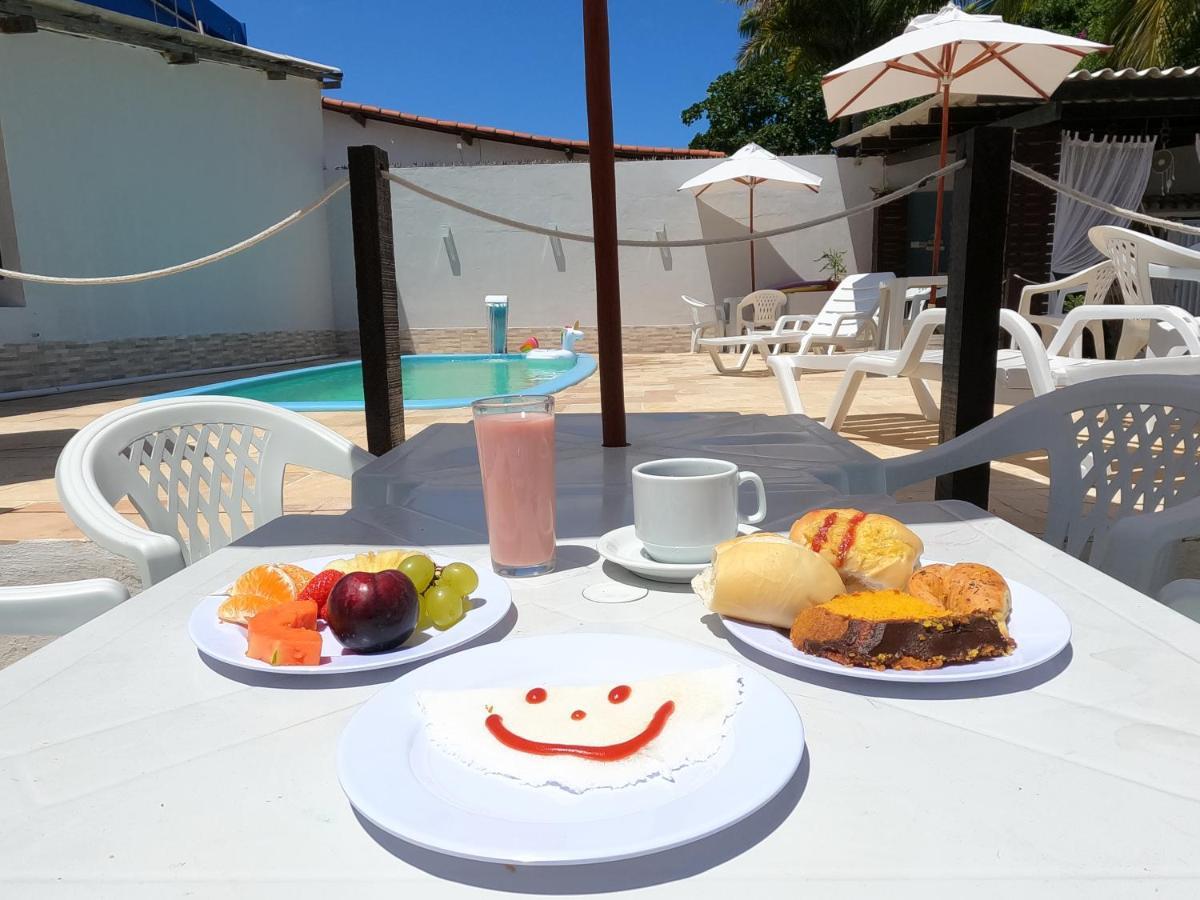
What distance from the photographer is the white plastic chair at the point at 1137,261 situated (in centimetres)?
342

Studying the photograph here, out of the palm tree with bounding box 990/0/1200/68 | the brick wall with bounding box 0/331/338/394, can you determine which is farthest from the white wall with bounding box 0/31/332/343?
the palm tree with bounding box 990/0/1200/68

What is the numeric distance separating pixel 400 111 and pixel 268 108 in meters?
2.55

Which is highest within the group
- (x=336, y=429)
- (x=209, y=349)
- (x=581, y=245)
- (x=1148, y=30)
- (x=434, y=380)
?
(x=1148, y=30)

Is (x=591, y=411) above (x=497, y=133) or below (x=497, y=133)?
below

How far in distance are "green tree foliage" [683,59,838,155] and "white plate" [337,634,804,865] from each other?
→ 24995 mm

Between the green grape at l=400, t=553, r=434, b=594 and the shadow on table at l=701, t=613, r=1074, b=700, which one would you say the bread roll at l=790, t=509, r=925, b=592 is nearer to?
the shadow on table at l=701, t=613, r=1074, b=700

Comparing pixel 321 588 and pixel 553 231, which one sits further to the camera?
pixel 553 231

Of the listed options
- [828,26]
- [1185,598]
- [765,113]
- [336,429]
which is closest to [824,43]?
[828,26]

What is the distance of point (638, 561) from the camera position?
873 mm

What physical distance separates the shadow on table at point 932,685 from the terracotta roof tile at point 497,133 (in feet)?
40.4

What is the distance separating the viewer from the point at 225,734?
1.93ft

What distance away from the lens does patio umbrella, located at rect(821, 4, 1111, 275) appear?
5434 millimetres

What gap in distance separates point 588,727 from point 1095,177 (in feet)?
36.0

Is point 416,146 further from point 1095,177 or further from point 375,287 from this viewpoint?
point 375,287
